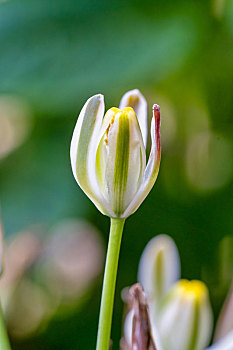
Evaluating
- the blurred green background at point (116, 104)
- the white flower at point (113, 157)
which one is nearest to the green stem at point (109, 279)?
the white flower at point (113, 157)

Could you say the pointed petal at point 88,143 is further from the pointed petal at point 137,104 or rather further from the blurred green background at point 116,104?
the blurred green background at point 116,104

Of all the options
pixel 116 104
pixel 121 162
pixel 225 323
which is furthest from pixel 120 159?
pixel 116 104

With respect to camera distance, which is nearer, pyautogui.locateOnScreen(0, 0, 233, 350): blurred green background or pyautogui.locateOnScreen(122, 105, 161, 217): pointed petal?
pyautogui.locateOnScreen(122, 105, 161, 217): pointed petal

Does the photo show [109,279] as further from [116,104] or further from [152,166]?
[116,104]

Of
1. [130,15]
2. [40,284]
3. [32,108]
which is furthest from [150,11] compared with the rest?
[40,284]

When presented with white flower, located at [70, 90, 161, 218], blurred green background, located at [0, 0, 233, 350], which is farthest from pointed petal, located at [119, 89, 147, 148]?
blurred green background, located at [0, 0, 233, 350]

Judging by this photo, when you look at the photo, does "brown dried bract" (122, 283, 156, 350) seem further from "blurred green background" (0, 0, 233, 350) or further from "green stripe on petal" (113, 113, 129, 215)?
"blurred green background" (0, 0, 233, 350)
